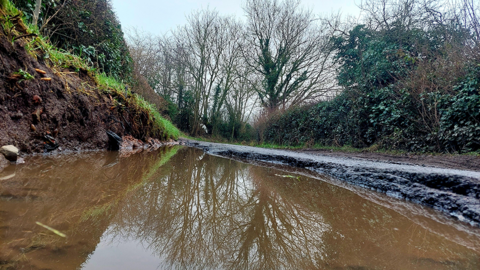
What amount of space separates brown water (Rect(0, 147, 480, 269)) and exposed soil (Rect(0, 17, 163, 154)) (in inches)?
28.8

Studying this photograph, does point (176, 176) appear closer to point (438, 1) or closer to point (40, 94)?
point (40, 94)

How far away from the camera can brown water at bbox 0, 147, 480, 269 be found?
0.73 m

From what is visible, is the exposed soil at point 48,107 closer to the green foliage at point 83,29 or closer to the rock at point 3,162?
the rock at point 3,162

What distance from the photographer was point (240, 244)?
3.11 ft

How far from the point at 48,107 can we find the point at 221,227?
264 cm

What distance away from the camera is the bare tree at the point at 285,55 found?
13.0 meters

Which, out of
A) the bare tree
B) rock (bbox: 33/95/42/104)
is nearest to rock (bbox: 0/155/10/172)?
rock (bbox: 33/95/42/104)

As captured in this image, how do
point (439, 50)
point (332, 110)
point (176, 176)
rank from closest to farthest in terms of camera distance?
point (176, 176) < point (439, 50) < point (332, 110)

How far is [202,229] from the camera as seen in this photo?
107 cm

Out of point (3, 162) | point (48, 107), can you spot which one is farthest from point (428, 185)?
point (48, 107)

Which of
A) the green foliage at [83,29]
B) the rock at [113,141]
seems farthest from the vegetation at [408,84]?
the green foliage at [83,29]

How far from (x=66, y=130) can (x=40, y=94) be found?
1.84 ft

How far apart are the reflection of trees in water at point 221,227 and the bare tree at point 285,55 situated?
38.6ft

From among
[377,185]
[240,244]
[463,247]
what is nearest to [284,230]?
[240,244]
